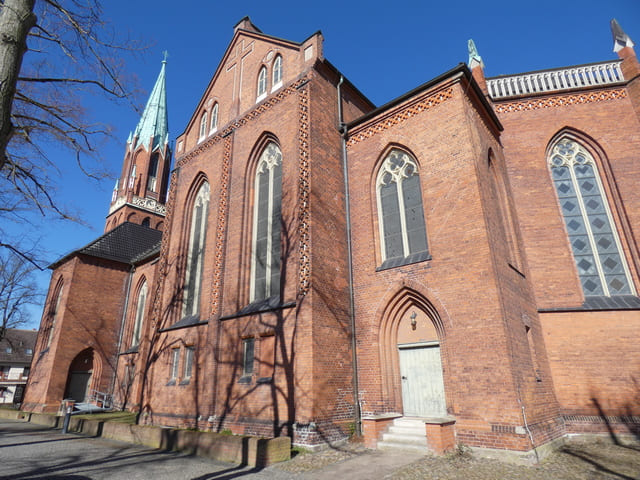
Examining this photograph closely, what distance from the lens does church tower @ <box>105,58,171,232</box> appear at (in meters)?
34.7

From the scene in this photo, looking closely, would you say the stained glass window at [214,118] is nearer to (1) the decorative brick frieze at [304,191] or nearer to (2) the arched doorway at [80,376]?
(1) the decorative brick frieze at [304,191]

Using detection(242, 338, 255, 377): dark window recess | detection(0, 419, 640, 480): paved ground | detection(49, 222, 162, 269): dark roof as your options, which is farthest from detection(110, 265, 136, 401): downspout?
detection(242, 338, 255, 377): dark window recess

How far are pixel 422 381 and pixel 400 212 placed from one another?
461cm

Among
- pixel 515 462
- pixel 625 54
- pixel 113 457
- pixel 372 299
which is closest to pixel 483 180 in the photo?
pixel 372 299

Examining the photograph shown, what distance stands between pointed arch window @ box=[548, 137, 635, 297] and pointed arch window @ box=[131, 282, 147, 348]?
64.6ft

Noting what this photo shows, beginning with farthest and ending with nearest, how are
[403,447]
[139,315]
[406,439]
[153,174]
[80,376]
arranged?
[153,174]
[139,315]
[80,376]
[406,439]
[403,447]

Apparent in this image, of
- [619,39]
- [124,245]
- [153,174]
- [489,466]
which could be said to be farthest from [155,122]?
[489,466]

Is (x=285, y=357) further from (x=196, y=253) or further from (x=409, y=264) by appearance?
(x=196, y=253)

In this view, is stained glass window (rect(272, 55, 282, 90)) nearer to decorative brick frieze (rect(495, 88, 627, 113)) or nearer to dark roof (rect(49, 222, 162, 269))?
decorative brick frieze (rect(495, 88, 627, 113))

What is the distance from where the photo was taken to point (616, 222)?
11.4 metres

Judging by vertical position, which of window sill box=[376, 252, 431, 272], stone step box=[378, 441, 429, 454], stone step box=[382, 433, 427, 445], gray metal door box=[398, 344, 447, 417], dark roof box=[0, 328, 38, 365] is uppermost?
dark roof box=[0, 328, 38, 365]

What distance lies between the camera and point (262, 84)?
583 inches

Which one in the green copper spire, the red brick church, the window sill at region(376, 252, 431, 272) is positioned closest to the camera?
the red brick church

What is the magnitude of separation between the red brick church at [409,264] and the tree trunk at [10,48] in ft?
22.8
